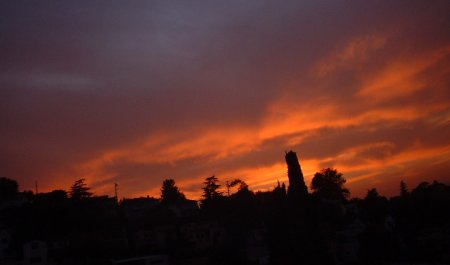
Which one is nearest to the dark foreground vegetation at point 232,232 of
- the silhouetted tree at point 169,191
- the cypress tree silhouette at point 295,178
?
the cypress tree silhouette at point 295,178

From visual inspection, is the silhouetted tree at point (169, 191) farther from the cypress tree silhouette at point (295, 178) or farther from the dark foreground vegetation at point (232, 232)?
the cypress tree silhouette at point (295, 178)

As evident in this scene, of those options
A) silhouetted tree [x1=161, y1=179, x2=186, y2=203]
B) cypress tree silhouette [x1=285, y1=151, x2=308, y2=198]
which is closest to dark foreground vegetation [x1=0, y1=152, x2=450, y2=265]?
cypress tree silhouette [x1=285, y1=151, x2=308, y2=198]

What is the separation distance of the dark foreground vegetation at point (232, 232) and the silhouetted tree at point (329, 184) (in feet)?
71.4

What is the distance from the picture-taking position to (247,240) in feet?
224

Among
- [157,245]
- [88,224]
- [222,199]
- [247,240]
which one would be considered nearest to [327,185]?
[222,199]

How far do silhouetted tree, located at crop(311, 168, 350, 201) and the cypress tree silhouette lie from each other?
3856 centimetres

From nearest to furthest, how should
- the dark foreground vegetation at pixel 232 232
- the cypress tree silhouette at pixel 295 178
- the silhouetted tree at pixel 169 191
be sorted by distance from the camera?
the dark foreground vegetation at pixel 232 232, the cypress tree silhouette at pixel 295 178, the silhouetted tree at pixel 169 191

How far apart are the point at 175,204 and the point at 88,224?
113 ft

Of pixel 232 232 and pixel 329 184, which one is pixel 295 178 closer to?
pixel 232 232

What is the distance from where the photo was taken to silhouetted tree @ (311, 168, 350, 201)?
107 m

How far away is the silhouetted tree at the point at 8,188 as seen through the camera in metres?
78.6

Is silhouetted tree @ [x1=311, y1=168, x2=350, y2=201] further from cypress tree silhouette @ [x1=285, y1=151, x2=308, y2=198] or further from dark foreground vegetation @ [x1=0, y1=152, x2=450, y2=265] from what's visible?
cypress tree silhouette @ [x1=285, y1=151, x2=308, y2=198]

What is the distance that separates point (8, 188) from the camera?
266ft

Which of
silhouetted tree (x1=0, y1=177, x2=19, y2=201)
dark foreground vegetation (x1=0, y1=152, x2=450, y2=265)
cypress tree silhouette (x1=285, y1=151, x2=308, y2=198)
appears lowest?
dark foreground vegetation (x1=0, y1=152, x2=450, y2=265)
